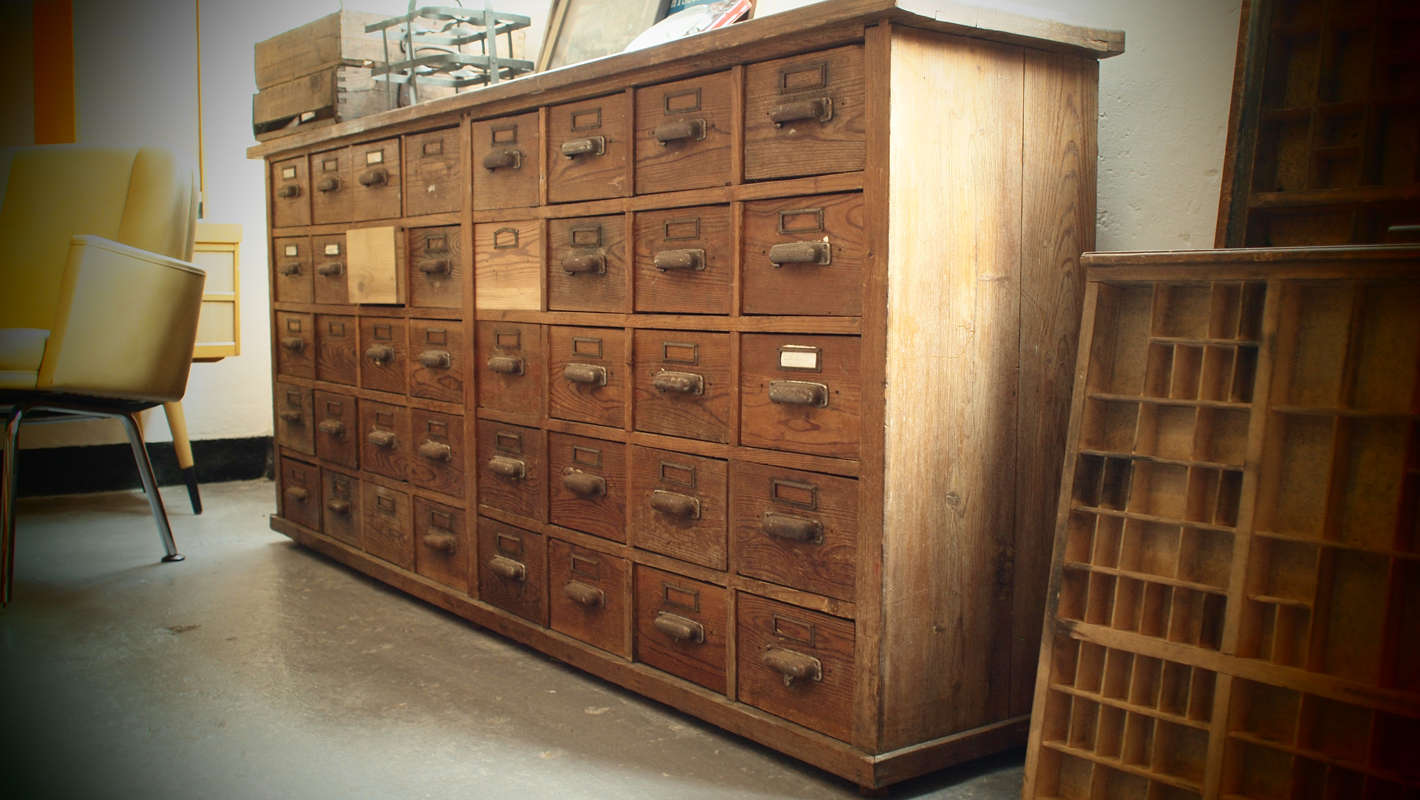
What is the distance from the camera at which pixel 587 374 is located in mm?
1911

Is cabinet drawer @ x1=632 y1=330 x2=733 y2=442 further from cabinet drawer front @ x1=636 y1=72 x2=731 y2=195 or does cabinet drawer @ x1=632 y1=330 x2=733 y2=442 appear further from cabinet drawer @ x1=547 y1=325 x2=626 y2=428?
cabinet drawer front @ x1=636 y1=72 x2=731 y2=195

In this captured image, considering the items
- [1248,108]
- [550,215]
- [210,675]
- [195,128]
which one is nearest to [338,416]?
[210,675]

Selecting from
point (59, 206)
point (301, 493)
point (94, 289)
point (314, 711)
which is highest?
point (59, 206)

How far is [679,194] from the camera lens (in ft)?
5.62

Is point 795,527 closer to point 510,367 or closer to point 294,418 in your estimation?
point 510,367

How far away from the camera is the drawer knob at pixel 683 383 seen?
5.56ft

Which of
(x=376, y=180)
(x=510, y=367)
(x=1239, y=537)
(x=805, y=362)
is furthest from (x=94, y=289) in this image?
(x=1239, y=537)

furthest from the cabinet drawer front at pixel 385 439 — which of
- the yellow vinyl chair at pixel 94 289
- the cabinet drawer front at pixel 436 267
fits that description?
the yellow vinyl chair at pixel 94 289

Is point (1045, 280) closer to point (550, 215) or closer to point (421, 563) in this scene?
point (550, 215)

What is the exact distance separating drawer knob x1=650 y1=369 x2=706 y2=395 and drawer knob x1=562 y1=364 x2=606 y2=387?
8.2 inches

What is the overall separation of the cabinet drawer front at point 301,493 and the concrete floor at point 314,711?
298 millimetres

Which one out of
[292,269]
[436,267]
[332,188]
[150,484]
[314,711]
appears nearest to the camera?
[314,711]

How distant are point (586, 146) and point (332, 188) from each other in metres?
1.18

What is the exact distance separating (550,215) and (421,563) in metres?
1.02
